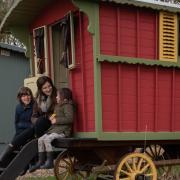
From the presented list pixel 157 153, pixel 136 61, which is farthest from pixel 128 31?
pixel 157 153

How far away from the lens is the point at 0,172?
7219 mm

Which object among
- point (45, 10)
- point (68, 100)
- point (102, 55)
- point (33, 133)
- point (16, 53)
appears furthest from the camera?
point (16, 53)

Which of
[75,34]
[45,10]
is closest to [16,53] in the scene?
[45,10]

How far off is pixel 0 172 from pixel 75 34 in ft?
7.77

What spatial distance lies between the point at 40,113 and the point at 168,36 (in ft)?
7.65

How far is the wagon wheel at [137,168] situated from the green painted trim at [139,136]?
26cm

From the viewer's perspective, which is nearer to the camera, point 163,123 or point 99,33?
point 99,33

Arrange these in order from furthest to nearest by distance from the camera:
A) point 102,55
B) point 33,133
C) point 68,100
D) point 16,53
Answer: point 16,53, point 33,133, point 68,100, point 102,55

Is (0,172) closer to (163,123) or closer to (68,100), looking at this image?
(68,100)

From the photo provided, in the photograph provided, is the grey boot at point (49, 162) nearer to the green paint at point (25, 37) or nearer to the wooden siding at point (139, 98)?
the wooden siding at point (139, 98)

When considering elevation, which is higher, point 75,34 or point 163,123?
point 75,34

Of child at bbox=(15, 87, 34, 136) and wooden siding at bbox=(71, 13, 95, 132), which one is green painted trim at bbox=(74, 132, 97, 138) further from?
child at bbox=(15, 87, 34, 136)

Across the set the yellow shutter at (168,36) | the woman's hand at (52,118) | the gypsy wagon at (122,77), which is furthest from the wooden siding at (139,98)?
the woman's hand at (52,118)

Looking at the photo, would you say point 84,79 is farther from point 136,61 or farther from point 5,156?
point 5,156
